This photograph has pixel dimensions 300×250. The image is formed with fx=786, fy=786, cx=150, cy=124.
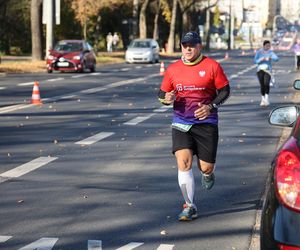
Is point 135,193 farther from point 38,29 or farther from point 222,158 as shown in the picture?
point 38,29

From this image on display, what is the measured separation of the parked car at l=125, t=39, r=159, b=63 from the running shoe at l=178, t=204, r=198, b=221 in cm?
4188

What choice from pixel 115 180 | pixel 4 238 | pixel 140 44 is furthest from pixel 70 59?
pixel 4 238

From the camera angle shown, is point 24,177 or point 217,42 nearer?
point 24,177

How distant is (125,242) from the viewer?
252 inches

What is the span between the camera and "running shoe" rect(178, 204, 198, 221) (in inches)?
283

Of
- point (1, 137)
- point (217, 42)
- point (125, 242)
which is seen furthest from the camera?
point (217, 42)


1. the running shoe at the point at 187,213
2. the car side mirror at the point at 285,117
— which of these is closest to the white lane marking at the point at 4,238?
the running shoe at the point at 187,213

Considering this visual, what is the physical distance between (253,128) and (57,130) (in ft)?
12.3

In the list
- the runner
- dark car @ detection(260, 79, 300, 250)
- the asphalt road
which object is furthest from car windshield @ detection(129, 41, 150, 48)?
dark car @ detection(260, 79, 300, 250)

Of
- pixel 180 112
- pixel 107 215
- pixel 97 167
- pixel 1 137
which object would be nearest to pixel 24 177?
pixel 97 167

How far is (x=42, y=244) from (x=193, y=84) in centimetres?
202

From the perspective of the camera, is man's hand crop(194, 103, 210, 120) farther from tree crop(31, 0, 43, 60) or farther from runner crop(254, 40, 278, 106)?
tree crop(31, 0, 43, 60)

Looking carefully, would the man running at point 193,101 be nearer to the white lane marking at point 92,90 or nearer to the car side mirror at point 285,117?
the car side mirror at point 285,117

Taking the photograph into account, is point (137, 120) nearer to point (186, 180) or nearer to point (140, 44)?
point (186, 180)
